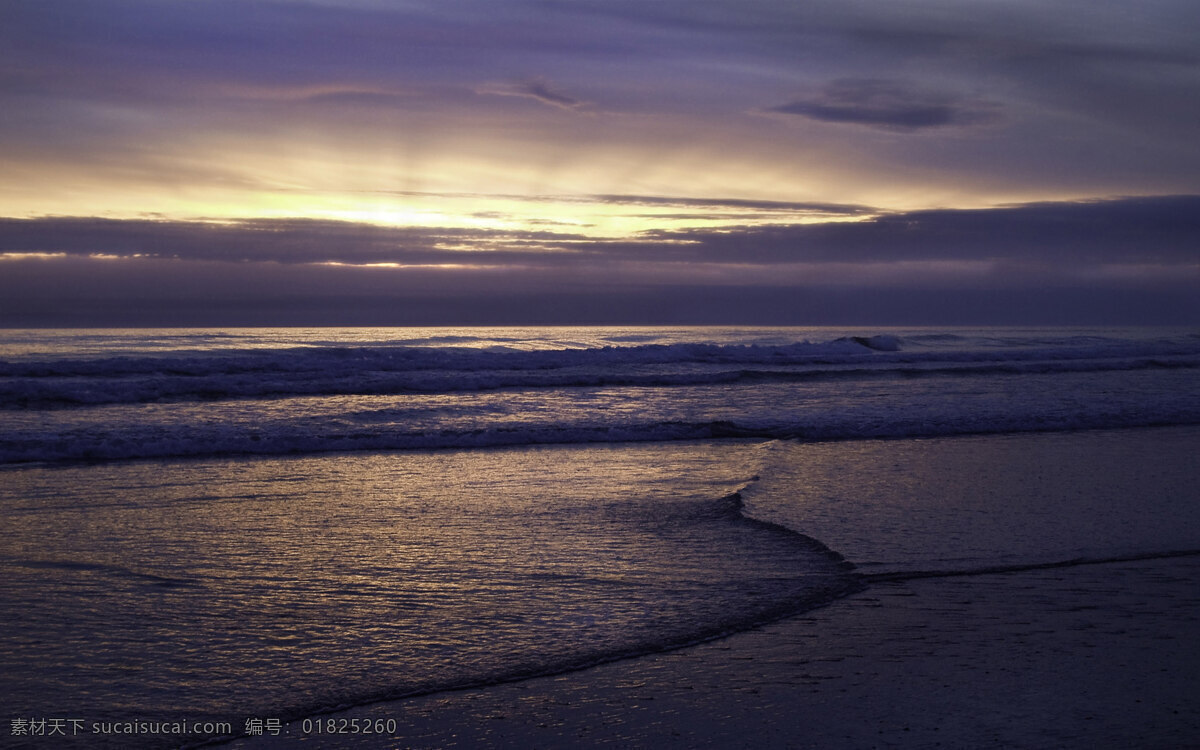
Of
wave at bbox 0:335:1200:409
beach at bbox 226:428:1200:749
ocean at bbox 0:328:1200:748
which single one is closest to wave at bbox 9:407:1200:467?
ocean at bbox 0:328:1200:748

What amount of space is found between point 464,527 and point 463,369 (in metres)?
19.6

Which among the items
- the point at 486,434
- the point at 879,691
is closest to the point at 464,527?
the point at 879,691

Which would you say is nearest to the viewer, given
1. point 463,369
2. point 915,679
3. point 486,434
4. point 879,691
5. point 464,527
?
point 879,691

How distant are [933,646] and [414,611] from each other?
2.53 meters

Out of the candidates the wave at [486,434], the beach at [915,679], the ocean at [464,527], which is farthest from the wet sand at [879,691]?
the wave at [486,434]

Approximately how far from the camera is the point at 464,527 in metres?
6.09

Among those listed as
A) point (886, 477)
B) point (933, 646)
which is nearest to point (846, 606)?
point (933, 646)

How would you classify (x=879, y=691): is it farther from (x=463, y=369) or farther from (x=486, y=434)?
(x=463, y=369)

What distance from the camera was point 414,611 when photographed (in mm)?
4230

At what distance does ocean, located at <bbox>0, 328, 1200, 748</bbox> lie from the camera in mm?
3570

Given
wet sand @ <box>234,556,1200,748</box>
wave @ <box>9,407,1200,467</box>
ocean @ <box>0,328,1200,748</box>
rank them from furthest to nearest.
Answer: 1. wave @ <box>9,407,1200,467</box>
2. ocean @ <box>0,328,1200,748</box>
3. wet sand @ <box>234,556,1200,748</box>

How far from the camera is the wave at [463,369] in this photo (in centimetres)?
1703

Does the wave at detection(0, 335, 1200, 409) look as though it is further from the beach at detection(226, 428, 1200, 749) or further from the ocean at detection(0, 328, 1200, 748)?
the beach at detection(226, 428, 1200, 749)

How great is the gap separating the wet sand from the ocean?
23 centimetres
